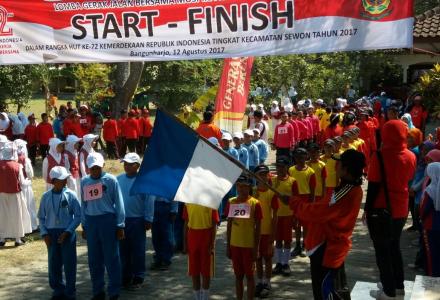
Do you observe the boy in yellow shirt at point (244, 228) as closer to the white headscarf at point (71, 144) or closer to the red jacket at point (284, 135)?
the white headscarf at point (71, 144)

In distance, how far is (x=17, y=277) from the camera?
859 cm

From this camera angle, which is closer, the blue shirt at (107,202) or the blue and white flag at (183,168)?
the blue and white flag at (183,168)

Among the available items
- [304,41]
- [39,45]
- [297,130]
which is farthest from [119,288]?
[297,130]

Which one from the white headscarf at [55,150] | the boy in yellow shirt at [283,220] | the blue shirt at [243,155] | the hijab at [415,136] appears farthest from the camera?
the blue shirt at [243,155]

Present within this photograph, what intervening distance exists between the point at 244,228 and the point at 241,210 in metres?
0.21

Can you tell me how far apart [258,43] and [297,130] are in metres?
10.4

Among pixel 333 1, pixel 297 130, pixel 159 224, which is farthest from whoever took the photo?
pixel 297 130

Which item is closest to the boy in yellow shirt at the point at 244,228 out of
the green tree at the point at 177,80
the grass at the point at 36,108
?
the green tree at the point at 177,80

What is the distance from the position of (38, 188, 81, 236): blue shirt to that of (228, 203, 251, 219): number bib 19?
1.98 meters

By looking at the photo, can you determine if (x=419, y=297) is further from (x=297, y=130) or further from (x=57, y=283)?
(x=297, y=130)

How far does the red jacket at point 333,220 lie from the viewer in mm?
5207

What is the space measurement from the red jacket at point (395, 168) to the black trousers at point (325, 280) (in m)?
0.93

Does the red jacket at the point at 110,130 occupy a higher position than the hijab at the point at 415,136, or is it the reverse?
the red jacket at the point at 110,130

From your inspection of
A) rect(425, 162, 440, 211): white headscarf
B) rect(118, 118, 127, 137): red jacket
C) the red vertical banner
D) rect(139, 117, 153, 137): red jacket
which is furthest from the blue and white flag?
rect(139, 117, 153, 137): red jacket
